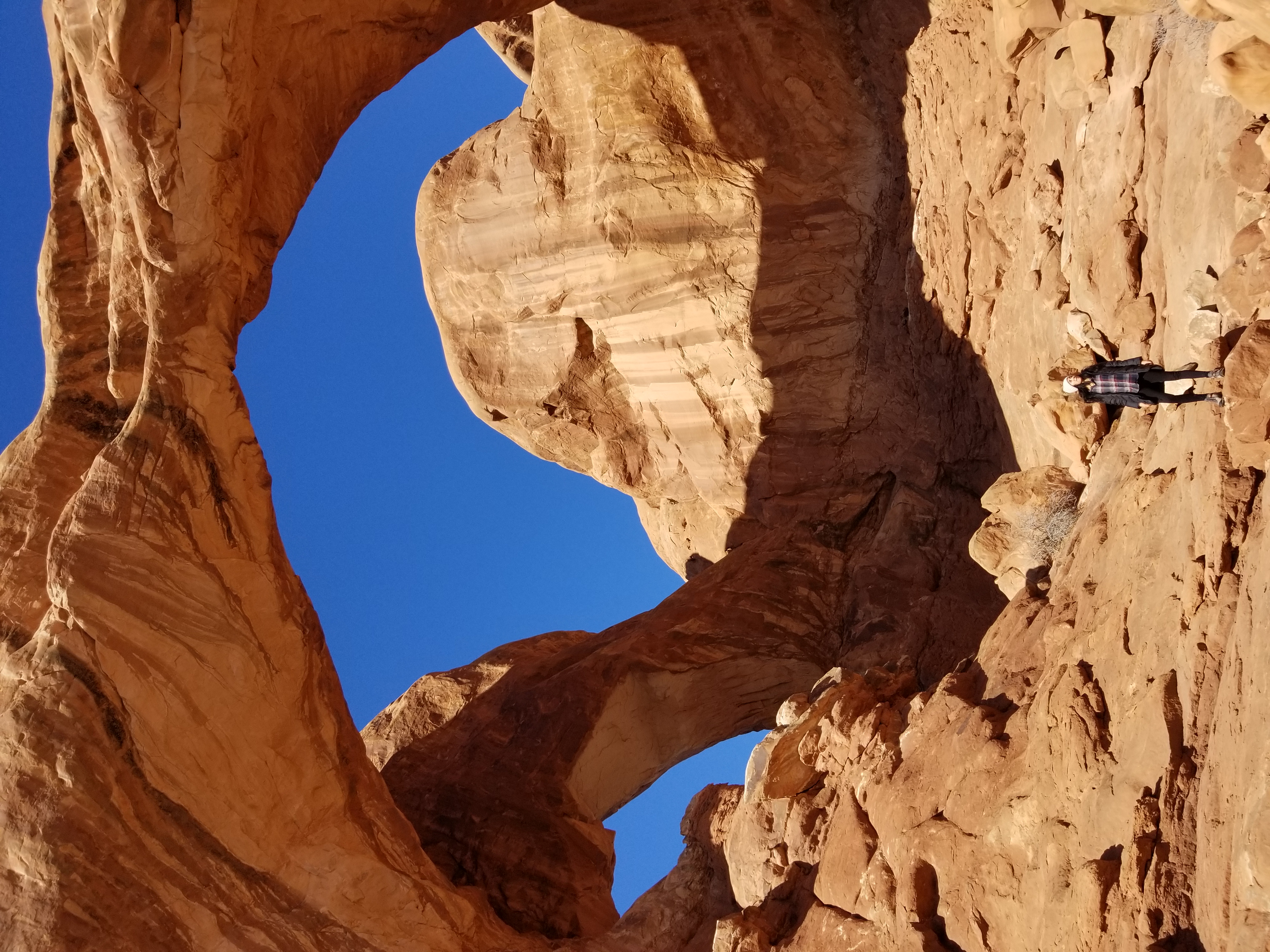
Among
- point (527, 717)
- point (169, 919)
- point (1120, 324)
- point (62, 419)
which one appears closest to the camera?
point (1120, 324)

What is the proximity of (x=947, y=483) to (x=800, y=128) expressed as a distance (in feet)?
12.7

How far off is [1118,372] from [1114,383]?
0.20ft

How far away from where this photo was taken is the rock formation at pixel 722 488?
4.64 metres

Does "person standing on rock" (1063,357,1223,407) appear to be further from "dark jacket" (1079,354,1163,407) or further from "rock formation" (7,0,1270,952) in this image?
"rock formation" (7,0,1270,952)

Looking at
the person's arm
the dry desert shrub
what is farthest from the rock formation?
the person's arm

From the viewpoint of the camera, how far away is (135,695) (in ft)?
21.7

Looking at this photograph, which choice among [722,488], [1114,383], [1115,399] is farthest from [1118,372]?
[722,488]

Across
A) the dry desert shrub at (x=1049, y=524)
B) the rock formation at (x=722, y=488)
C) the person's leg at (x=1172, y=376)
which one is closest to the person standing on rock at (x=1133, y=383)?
the person's leg at (x=1172, y=376)

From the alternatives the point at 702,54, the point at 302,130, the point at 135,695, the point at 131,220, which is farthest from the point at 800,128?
the point at 135,695

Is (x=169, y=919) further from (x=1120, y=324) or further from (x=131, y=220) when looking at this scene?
(x=1120, y=324)

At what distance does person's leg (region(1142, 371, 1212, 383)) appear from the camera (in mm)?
4719

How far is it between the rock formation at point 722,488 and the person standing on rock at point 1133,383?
0.52ft

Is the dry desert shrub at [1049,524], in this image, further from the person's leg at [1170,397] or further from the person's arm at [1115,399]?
the person's leg at [1170,397]

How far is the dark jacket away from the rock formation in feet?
0.48
